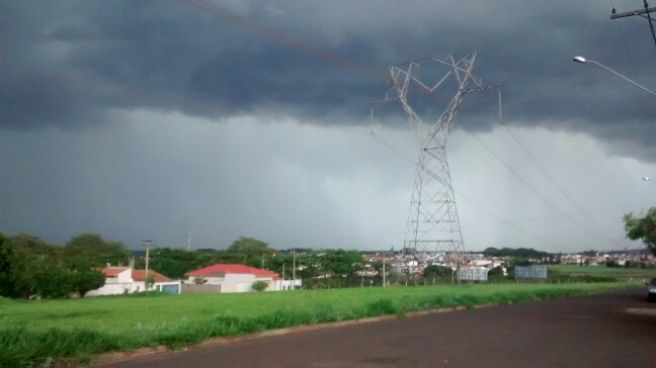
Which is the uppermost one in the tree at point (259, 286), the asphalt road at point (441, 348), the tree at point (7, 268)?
the tree at point (7, 268)

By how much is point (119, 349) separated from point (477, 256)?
110 meters

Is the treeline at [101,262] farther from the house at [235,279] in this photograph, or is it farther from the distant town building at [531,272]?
the distant town building at [531,272]

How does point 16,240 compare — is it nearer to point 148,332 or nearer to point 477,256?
point 477,256

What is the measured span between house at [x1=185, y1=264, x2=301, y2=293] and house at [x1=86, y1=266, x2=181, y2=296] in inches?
175

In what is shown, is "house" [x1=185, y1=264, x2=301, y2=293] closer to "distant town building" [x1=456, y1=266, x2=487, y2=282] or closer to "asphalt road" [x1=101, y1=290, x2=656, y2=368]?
"distant town building" [x1=456, y1=266, x2=487, y2=282]

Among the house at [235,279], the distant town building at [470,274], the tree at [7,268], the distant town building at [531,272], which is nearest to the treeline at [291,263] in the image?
the house at [235,279]

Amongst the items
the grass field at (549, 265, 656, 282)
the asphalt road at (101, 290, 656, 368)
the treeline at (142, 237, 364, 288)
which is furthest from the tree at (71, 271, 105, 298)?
the grass field at (549, 265, 656, 282)

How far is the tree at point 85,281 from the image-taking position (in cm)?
7119

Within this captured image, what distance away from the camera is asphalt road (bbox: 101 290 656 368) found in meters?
15.7

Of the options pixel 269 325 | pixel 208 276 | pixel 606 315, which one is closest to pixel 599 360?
pixel 269 325

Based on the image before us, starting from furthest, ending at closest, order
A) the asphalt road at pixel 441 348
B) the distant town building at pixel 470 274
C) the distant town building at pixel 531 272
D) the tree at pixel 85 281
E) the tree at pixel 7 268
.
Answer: the distant town building at pixel 531 272
the distant town building at pixel 470 274
the tree at pixel 85 281
the tree at pixel 7 268
the asphalt road at pixel 441 348

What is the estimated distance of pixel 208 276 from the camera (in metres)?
104

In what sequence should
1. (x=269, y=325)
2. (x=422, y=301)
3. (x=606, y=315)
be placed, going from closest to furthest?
(x=269, y=325) → (x=606, y=315) → (x=422, y=301)

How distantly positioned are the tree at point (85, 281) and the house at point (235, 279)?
22780mm
